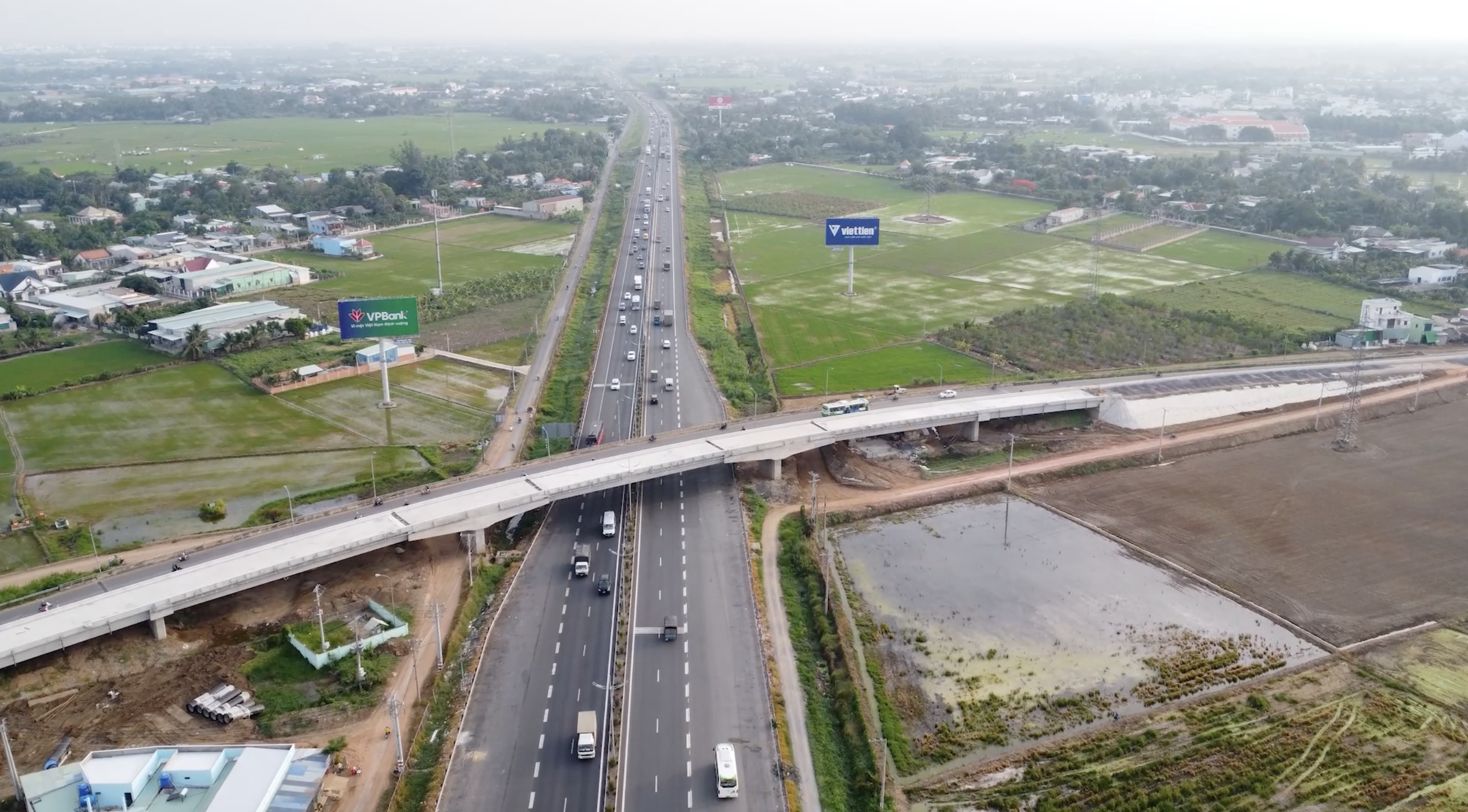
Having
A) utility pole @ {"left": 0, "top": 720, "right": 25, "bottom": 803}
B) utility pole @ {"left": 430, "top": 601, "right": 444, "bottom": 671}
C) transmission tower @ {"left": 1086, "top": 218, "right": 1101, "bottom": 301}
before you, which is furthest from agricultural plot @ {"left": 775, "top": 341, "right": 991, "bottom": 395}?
utility pole @ {"left": 0, "top": 720, "right": 25, "bottom": 803}

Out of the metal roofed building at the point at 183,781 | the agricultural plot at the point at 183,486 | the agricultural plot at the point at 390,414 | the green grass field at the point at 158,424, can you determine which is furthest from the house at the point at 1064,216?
the metal roofed building at the point at 183,781

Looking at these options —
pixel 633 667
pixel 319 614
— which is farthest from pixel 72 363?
pixel 633 667

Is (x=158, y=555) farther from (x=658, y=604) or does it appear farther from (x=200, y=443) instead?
(x=658, y=604)

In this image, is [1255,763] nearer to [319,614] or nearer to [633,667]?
[633,667]

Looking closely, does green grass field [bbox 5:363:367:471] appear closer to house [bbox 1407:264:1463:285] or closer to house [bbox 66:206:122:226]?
house [bbox 66:206:122:226]

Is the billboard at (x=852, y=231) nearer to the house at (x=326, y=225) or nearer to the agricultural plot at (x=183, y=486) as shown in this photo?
the agricultural plot at (x=183, y=486)

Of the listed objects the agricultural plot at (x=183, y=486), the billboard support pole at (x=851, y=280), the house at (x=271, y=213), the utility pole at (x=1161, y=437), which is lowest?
the agricultural plot at (x=183, y=486)
